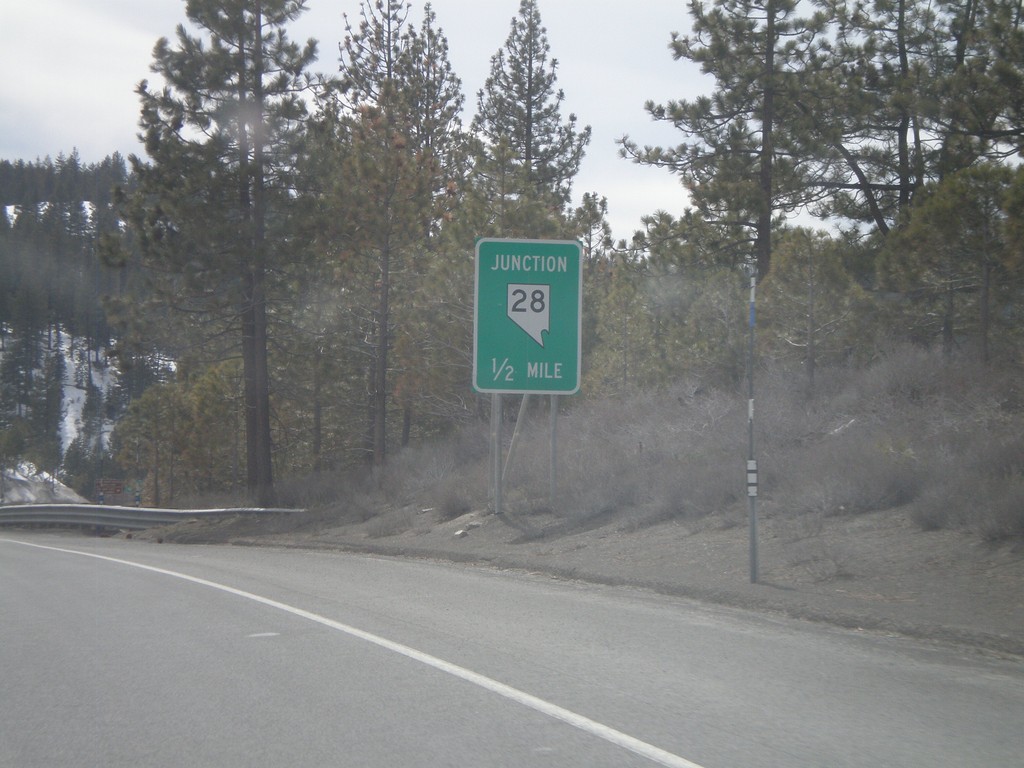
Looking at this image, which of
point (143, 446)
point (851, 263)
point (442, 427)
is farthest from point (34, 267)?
point (851, 263)

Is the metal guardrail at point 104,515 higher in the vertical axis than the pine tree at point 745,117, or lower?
lower

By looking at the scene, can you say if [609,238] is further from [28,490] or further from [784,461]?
[28,490]

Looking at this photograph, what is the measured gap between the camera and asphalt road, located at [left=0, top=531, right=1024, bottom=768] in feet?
19.0

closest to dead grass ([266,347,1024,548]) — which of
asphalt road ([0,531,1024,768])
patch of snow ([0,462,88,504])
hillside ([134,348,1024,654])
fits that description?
hillside ([134,348,1024,654])

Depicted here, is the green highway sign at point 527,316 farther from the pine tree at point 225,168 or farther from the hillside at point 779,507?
the pine tree at point 225,168

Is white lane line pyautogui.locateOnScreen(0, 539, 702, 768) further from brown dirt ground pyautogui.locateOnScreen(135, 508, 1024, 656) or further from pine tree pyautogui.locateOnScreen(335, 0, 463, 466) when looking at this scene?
pine tree pyautogui.locateOnScreen(335, 0, 463, 466)

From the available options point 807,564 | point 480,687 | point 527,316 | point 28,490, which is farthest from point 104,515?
point 28,490

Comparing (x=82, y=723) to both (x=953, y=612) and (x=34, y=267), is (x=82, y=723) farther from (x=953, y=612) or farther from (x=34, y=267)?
(x=34, y=267)

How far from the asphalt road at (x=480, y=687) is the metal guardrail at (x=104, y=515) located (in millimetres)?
→ 15540

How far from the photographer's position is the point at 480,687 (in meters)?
7.17

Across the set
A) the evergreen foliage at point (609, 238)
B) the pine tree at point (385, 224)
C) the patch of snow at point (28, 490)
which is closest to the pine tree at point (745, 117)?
the evergreen foliage at point (609, 238)

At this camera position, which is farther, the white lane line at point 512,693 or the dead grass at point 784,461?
the dead grass at point 784,461

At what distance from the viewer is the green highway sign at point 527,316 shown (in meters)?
17.9

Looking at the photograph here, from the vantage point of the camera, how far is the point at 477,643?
8.74 m
